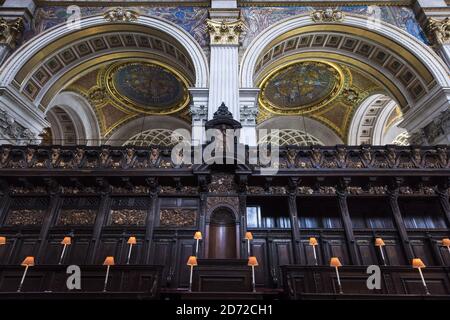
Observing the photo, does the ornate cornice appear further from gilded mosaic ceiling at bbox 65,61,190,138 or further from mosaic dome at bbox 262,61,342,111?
mosaic dome at bbox 262,61,342,111

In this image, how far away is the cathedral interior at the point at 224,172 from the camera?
4.66 m

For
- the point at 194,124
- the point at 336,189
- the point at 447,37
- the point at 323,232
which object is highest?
the point at 447,37

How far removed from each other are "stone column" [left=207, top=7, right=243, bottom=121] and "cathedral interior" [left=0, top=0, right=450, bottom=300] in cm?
5

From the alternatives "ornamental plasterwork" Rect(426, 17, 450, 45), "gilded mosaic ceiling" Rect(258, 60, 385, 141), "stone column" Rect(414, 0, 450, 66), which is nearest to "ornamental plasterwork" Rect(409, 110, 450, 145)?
"stone column" Rect(414, 0, 450, 66)

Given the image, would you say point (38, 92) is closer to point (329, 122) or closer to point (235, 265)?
point (235, 265)

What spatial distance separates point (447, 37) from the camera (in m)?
9.08

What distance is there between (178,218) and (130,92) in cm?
905

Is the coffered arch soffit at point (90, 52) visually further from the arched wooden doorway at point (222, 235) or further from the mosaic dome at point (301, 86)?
the mosaic dome at point (301, 86)

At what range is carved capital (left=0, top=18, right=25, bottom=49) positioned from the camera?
875cm

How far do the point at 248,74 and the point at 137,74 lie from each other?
592 cm

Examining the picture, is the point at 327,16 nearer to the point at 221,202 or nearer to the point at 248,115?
the point at 248,115

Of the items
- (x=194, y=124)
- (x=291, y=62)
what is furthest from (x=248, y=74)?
(x=291, y=62)

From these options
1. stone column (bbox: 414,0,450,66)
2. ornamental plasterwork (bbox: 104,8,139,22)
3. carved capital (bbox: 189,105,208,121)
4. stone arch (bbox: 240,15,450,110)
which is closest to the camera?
carved capital (bbox: 189,105,208,121)

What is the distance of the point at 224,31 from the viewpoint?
29.4ft
